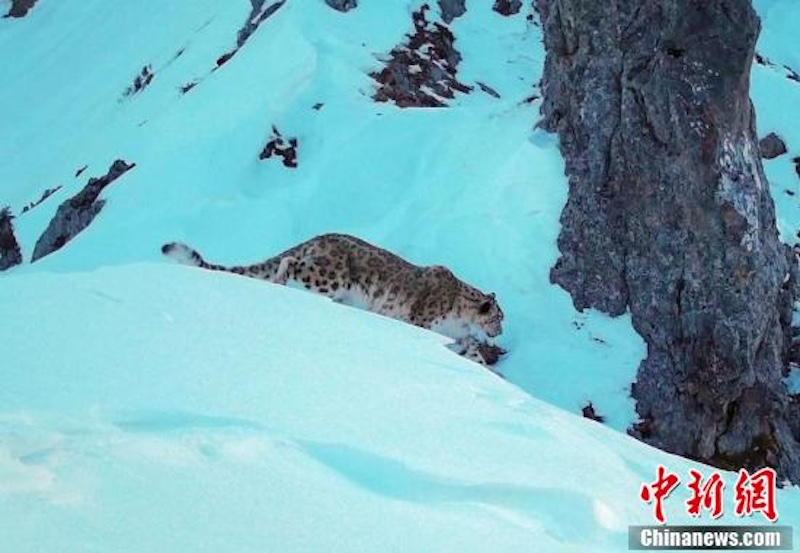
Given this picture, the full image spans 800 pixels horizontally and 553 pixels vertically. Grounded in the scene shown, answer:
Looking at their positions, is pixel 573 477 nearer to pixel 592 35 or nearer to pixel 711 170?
pixel 711 170

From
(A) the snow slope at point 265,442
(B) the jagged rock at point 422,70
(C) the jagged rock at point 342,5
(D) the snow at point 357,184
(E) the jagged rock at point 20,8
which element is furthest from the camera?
(E) the jagged rock at point 20,8

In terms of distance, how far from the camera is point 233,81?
74.9 feet

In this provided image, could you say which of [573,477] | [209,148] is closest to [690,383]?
[209,148]

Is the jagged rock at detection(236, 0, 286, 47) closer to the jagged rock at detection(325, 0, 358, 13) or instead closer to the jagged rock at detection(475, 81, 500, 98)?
the jagged rock at detection(325, 0, 358, 13)

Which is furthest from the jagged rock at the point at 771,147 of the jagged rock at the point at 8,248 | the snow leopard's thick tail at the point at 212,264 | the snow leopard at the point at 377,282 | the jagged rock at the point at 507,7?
the jagged rock at the point at 8,248

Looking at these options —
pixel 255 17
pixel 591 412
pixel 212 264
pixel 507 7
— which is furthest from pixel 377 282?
pixel 507 7

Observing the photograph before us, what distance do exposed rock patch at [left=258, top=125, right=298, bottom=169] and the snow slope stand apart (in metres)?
13.5

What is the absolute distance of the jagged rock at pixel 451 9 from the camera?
28.4 m

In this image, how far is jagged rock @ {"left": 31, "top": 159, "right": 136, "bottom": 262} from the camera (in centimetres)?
2052

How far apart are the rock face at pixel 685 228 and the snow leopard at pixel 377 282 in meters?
4.27

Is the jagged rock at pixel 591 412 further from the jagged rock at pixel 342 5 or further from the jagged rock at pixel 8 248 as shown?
the jagged rock at pixel 342 5

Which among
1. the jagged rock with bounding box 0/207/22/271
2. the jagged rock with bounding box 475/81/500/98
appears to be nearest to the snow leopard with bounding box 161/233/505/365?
the jagged rock with bounding box 0/207/22/271

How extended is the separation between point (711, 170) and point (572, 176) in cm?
257

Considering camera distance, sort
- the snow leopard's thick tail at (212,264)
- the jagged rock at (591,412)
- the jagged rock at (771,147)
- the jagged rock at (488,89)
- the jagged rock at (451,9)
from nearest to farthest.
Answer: the snow leopard's thick tail at (212,264) → the jagged rock at (591,412) → the jagged rock at (771,147) → the jagged rock at (488,89) → the jagged rock at (451,9)
